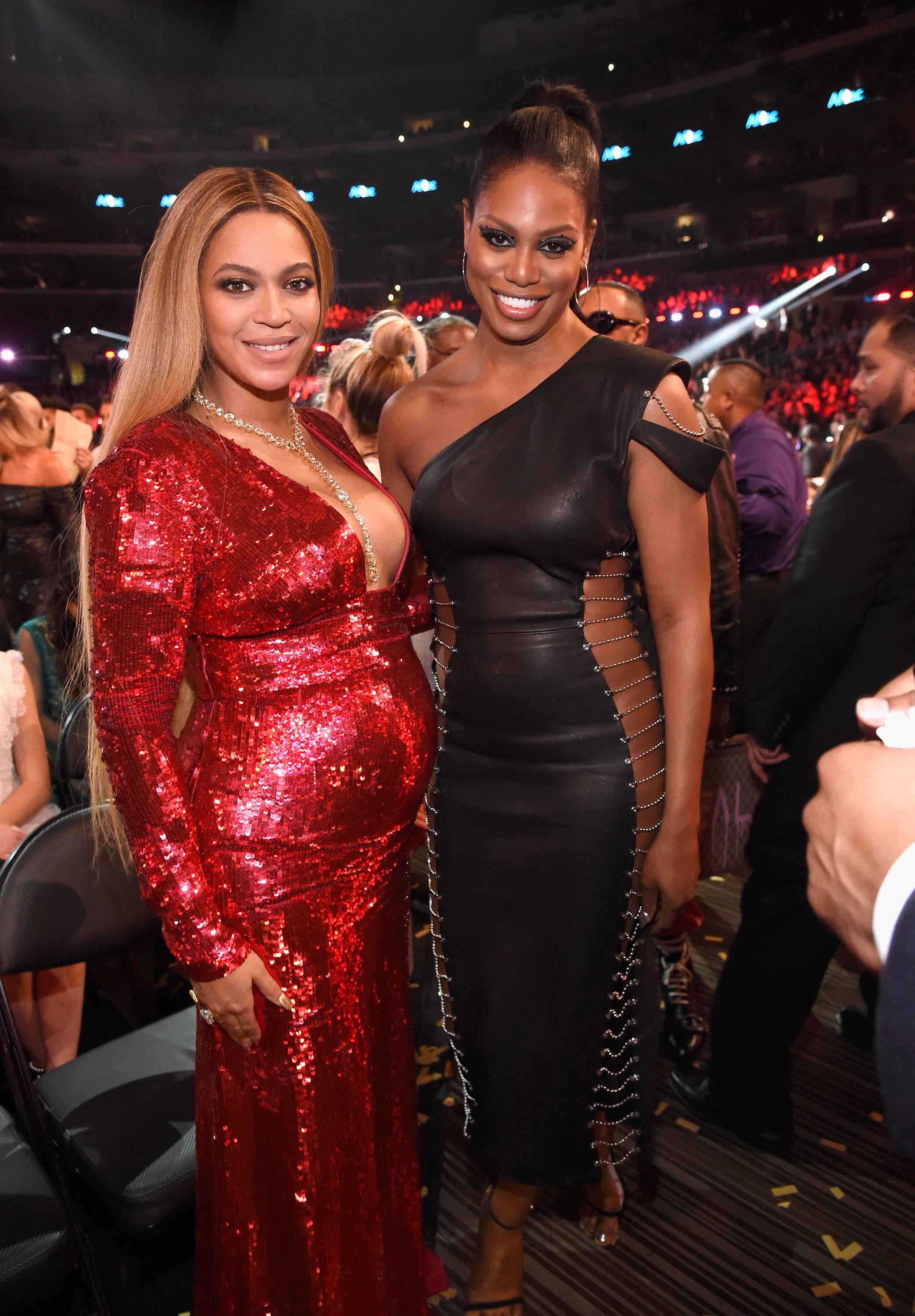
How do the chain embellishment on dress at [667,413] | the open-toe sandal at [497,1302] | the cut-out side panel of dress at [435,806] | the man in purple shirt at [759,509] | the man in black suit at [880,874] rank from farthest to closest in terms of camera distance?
the man in purple shirt at [759,509], the open-toe sandal at [497,1302], the cut-out side panel of dress at [435,806], the chain embellishment on dress at [667,413], the man in black suit at [880,874]

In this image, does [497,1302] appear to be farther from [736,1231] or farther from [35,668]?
[35,668]

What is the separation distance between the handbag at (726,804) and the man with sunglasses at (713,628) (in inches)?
5.0

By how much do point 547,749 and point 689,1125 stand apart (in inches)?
54.8

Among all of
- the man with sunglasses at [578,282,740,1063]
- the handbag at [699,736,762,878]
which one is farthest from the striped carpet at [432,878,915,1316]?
the handbag at [699,736,762,878]

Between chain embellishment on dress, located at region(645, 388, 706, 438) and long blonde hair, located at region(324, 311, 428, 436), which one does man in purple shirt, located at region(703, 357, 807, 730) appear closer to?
long blonde hair, located at region(324, 311, 428, 436)

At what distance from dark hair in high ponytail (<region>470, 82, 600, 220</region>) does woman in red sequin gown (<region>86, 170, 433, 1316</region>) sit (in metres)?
0.34

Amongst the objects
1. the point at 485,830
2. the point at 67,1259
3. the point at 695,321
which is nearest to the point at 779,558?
the point at 485,830

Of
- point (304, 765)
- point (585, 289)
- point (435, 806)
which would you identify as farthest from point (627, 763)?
point (585, 289)

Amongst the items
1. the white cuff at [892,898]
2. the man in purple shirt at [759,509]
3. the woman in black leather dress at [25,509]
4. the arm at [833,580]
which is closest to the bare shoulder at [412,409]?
the arm at [833,580]

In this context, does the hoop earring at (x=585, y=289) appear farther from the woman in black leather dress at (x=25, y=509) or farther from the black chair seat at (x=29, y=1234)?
the woman in black leather dress at (x=25, y=509)

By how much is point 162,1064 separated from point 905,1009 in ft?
5.23

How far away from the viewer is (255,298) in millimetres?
1386

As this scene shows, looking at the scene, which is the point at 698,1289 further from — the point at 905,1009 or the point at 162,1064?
the point at 905,1009

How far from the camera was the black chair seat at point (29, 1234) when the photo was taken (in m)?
1.39
